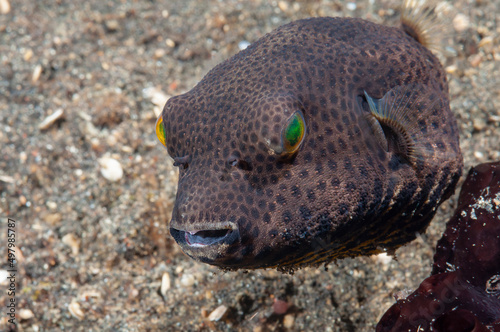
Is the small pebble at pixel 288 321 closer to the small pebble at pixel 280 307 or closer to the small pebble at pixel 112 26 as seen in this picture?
the small pebble at pixel 280 307

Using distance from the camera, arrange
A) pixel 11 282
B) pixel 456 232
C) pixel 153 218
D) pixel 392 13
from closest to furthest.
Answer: pixel 456 232 < pixel 11 282 < pixel 153 218 < pixel 392 13

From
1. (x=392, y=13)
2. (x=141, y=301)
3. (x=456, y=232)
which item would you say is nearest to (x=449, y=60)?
(x=392, y=13)

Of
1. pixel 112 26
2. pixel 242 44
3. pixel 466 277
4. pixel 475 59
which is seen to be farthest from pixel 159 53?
pixel 466 277

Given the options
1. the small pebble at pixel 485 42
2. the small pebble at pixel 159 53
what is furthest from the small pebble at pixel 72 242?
the small pebble at pixel 485 42

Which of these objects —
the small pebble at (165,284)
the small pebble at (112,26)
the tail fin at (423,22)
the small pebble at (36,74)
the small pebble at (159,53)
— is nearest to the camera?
the tail fin at (423,22)

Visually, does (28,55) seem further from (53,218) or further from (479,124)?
(479,124)

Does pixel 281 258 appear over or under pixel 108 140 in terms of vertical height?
over

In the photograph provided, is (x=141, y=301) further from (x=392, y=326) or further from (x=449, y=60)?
(x=449, y=60)
